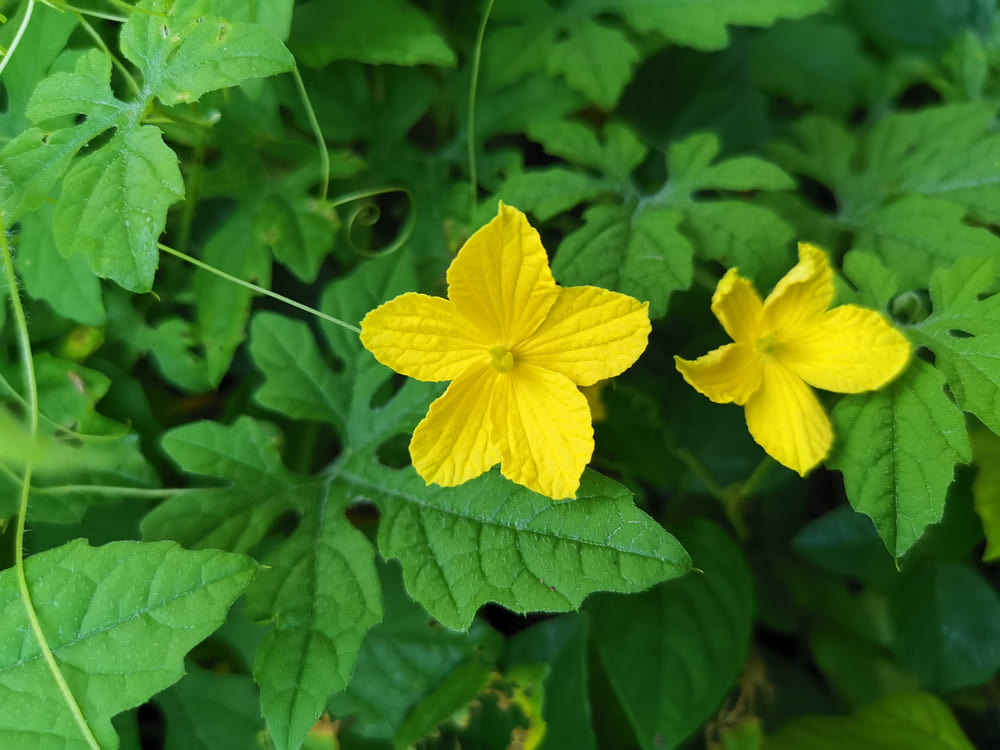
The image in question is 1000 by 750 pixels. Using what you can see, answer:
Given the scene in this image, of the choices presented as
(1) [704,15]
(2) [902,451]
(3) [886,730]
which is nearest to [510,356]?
(2) [902,451]

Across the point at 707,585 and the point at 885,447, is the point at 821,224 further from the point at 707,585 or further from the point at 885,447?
the point at 707,585

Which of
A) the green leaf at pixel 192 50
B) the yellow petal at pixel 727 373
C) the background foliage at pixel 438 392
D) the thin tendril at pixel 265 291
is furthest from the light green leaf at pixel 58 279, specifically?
the yellow petal at pixel 727 373

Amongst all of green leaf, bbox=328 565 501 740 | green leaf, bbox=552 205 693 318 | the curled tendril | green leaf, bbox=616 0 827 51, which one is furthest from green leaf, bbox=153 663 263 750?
green leaf, bbox=616 0 827 51

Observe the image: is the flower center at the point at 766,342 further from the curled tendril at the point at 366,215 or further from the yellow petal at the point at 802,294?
the curled tendril at the point at 366,215

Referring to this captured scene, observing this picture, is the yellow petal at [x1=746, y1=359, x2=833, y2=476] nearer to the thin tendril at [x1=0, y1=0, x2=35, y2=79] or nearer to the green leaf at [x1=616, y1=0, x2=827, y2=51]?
the green leaf at [x1=616, y1=0, x2=827, y2=51]

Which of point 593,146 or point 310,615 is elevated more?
point 593,146

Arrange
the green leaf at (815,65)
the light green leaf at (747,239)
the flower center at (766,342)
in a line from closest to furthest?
1. the flower center at (766,342)
2. the light green leaf at (747,239)
3. the green leaf at (815,65)

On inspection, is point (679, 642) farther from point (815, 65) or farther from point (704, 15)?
point (815, 65)
